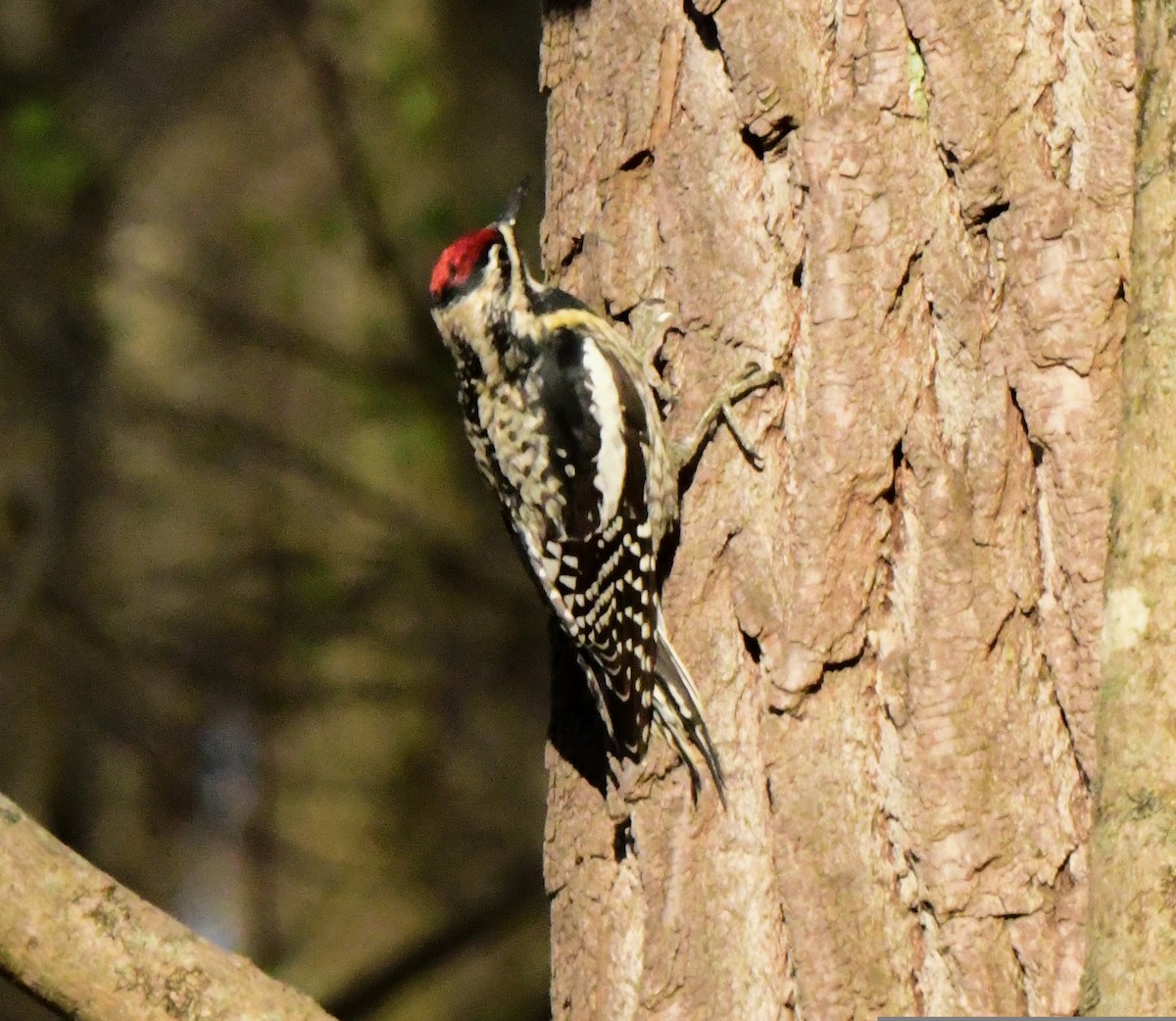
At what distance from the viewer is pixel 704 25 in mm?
2576

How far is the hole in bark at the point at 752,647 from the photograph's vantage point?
2.45 meters

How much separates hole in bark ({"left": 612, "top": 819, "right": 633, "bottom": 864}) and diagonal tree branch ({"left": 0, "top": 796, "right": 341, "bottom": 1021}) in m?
0.65

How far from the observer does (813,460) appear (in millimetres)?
2354

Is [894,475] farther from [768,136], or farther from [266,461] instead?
[266,461]

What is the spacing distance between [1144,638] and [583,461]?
4.44 ft

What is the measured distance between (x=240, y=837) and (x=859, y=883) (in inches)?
160

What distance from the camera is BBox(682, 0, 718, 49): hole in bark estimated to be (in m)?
2.56

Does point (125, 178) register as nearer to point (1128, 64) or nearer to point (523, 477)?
point (523, 477)

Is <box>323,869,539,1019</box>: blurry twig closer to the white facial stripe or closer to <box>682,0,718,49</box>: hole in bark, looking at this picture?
the white facial stripe

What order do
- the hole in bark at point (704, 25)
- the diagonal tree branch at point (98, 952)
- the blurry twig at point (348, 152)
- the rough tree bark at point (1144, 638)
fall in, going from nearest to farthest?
the rough tree bark at point (1144, 638)
the diagonal tree branch at point (98, 952)
the hole in bark at point (704, 25)
the blurry twig at point (348, 152)

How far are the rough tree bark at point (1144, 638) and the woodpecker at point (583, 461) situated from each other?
2.13 ft

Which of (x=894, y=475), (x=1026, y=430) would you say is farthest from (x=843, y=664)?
(x=1026, y=430)

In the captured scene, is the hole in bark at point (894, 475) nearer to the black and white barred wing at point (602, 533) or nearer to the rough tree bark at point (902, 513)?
the rough tree bark at point (902, 513)

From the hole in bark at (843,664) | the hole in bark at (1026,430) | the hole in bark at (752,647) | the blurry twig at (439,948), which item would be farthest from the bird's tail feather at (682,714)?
the blurry twig at (439,948)
